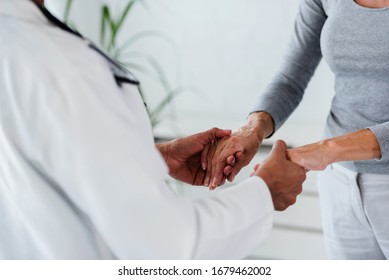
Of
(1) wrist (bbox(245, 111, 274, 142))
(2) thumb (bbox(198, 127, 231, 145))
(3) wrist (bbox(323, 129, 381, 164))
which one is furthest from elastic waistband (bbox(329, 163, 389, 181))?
(2) thumb (bbox(198, 127, 231, 145))

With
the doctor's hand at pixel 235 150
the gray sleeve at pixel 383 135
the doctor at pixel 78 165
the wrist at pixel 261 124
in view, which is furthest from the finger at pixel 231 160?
the doctor at pixel 78 165

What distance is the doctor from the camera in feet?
2.71

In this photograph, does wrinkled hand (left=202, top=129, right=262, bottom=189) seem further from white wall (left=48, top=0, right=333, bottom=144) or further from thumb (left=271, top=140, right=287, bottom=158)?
white wall (left=48, top=0, right=333, bottom=144)

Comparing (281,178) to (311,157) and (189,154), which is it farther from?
(189,154)

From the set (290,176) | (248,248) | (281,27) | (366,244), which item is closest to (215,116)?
(281,27)

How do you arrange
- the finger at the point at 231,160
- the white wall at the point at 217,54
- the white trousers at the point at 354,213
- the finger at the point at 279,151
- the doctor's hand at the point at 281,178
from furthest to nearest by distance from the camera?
the white wall at the point at 217,54 < the finger at the point at 231,160 < the white trousers at the point at 354,213 < the finger at the point at 279,151 < the doctor's hand at the point at 281,178

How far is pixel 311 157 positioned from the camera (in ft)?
4.55

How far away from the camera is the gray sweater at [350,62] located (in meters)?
1.39

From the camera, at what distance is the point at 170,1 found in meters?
2.78

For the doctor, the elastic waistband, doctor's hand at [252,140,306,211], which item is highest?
the doctor

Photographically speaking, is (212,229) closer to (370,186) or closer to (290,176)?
(290,176)

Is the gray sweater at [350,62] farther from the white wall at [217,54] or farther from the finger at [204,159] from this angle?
the white wall at [217,54]

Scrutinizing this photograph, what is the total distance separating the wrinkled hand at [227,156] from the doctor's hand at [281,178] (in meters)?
0.25

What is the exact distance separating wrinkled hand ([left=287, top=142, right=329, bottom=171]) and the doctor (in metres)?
0.44
